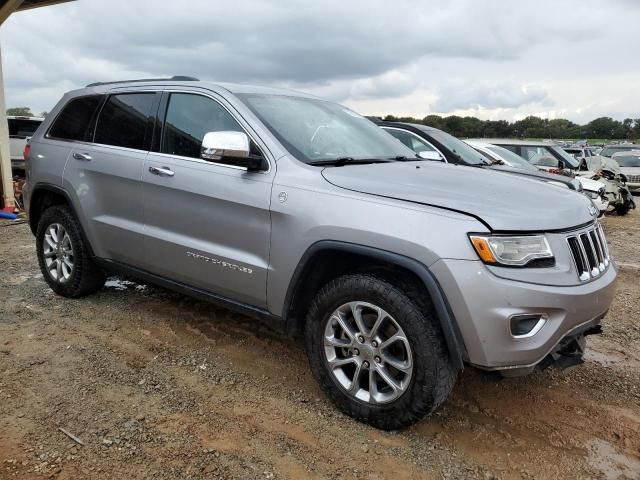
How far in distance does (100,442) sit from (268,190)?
1603 millimetres

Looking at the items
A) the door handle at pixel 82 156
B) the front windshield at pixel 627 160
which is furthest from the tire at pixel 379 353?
the front windshield at pixel 627 160

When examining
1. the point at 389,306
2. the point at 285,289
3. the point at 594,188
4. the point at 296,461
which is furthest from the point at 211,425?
the point at 594,188

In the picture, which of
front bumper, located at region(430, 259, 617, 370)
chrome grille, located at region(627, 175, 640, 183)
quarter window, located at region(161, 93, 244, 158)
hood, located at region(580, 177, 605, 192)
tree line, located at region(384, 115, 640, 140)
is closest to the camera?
front bumper, located at region(430, 259, 617, 370)

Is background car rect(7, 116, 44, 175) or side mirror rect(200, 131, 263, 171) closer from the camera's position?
side mirror rect(200, 131, 263, 171)

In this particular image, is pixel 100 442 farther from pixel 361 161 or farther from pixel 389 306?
pixel 361 161

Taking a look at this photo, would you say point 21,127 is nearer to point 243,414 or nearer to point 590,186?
point 243,414

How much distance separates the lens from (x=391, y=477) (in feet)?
8.21

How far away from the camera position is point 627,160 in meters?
17.7

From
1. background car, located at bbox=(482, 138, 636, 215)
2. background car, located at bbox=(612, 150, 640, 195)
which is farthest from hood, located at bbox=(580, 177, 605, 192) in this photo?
background car, located at bbox=(612, 150, 640, 195)

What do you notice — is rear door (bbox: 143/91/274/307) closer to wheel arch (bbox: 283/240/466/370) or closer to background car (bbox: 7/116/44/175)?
wheel arch (bbox: 283/240/466/370)

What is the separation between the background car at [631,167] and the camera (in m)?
17.2

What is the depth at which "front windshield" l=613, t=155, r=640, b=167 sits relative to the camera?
17.5 m

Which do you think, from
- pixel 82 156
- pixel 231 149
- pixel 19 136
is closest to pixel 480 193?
pixel 231 149

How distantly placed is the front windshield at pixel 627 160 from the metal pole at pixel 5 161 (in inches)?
686
